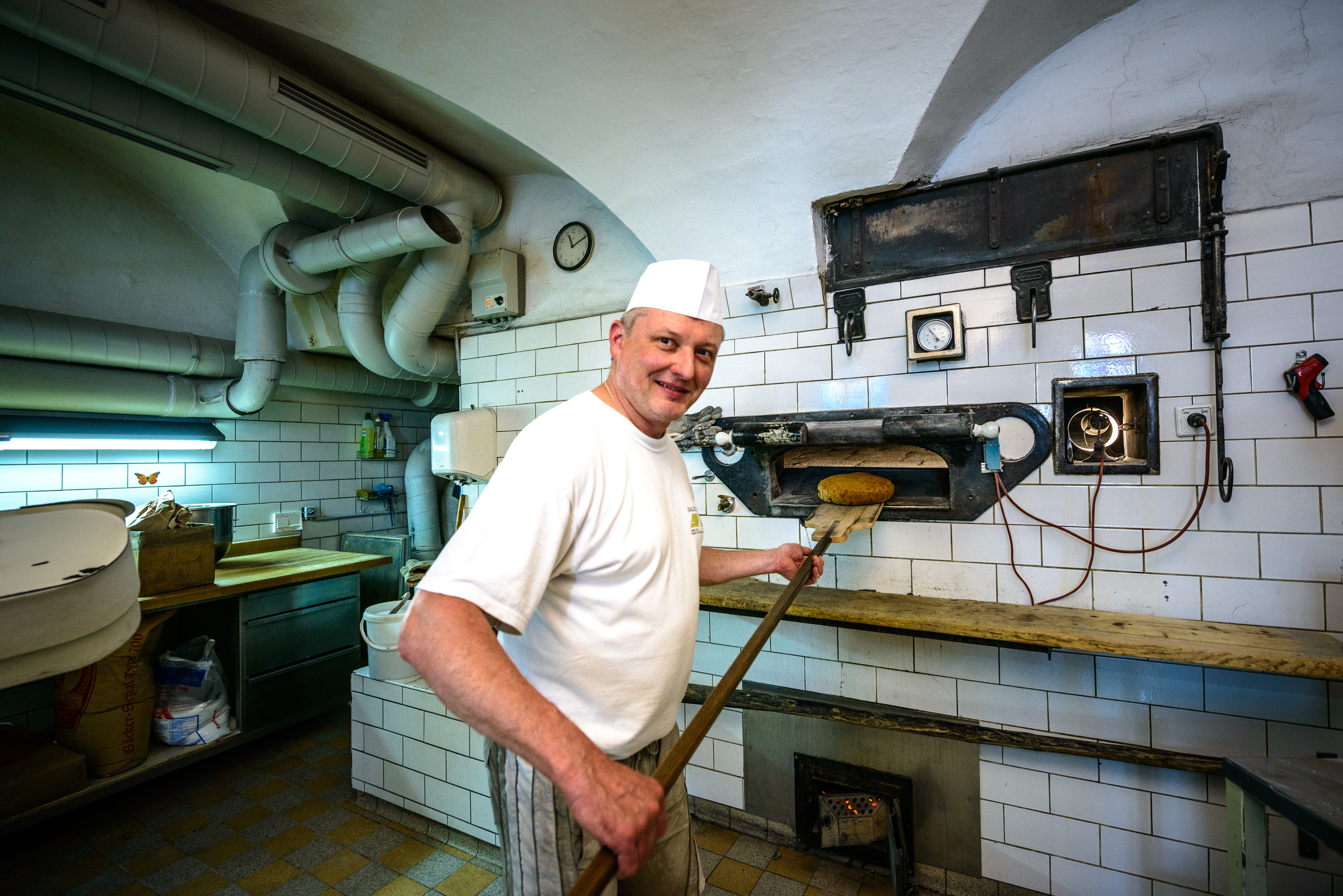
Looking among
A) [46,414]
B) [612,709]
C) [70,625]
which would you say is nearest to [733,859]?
[612,709]

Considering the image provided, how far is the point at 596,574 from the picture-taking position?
105cm

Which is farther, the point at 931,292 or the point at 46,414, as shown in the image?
the point at 46,414

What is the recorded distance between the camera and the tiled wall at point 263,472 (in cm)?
329

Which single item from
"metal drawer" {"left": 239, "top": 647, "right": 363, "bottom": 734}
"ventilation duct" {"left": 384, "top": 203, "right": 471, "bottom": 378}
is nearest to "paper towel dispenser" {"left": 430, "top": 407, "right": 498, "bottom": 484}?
"ventilation duct" {"left": 384, "top": 203, "right": 471, "bottom": 378}

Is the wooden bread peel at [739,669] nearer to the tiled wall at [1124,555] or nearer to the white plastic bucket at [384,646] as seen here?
the tiled wall at [1124,555]

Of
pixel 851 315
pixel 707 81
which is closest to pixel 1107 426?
pixel 851 315

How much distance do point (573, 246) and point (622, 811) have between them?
8.97 ft

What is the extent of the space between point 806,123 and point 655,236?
2.48 feet

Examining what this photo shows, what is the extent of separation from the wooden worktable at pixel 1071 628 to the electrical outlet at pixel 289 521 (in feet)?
12.1

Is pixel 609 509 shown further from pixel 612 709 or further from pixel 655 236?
pixel 655 236

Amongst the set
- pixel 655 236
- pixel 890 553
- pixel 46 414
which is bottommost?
pixel 890 553

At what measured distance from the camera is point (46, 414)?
10.6 feet

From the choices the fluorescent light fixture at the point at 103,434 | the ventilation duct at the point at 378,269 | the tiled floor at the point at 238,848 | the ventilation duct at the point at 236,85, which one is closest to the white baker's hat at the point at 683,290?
the ventilation duct at the point at 378,269

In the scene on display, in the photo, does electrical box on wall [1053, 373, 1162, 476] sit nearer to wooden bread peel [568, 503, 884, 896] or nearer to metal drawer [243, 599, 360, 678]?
wooden bread peel [568, 503, 884, 896]
